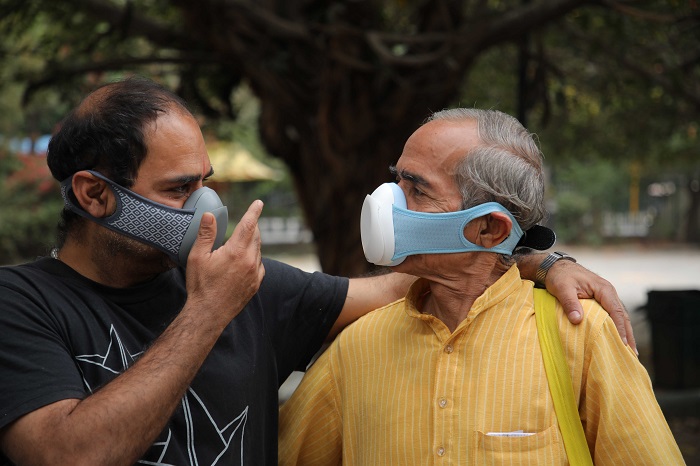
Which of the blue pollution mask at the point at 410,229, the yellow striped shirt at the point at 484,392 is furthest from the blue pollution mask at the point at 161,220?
the yellow striped shirt at the point at 484,392

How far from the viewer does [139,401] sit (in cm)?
187

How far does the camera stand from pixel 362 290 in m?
2.67

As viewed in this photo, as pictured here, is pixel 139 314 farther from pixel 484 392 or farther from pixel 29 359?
pixel 484 392

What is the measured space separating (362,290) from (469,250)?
1.98 feet

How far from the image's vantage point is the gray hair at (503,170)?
2.11 meters

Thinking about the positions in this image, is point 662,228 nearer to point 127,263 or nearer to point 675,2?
point 675,2

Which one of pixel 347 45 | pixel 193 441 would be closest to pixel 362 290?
pixel 193 441

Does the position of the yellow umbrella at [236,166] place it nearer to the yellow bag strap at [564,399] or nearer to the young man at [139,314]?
the young man at [139,314]

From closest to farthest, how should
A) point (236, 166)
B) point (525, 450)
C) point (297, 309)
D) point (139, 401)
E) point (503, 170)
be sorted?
point (139, 401) → point (525, 450) → point (503, 170) → point (297, 309) → point (236, 166)

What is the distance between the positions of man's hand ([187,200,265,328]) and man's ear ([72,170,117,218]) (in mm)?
278

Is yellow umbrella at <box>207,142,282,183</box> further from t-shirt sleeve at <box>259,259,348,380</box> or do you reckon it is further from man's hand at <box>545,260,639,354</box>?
man's hand at <box>545,260,639,354</box>

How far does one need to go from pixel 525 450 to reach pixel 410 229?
61 cm

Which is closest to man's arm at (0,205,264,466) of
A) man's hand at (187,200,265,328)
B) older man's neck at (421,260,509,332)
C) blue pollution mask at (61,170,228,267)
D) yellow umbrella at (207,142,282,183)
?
man's hand at (187,200,265,328)

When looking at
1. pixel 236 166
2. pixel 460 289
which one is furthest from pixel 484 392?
pixel 236 166
